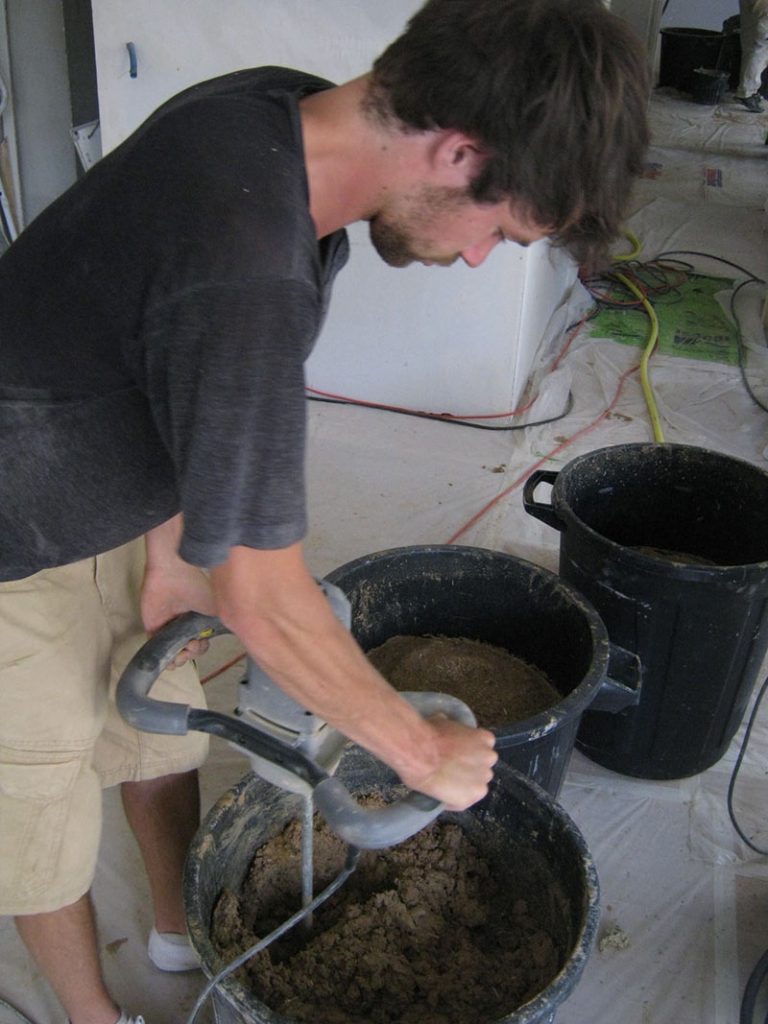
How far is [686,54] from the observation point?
662cm

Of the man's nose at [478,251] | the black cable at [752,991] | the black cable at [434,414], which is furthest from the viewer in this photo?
the black cable at [434,414]

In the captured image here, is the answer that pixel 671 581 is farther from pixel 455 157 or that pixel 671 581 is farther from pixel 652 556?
pixel 455 157

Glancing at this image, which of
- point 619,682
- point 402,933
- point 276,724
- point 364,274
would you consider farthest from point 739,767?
point 364,274

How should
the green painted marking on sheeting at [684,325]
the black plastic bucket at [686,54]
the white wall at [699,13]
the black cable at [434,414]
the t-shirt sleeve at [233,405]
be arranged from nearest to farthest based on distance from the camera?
1. the t-shirt sleeve at [233,405]
2. the black cable at [434,414]
3. the green painted marking on sheeting at [684,325]
4. the black plastic bucket at [686,54]
5. the white wall at [699,13]

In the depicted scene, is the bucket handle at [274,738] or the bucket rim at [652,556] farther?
the bucket rim at [652,556]

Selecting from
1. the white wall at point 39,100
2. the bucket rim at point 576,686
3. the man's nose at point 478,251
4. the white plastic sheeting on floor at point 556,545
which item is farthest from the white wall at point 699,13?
the man's nose at point 478,251

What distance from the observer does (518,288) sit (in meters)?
2.77

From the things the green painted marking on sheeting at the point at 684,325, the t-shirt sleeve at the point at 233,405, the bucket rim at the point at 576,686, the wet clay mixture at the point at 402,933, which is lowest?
the green painted marking on sheeting at the point at 684,325

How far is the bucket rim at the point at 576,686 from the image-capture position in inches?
50.2

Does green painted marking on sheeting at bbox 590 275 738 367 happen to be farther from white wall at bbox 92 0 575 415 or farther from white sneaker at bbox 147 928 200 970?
white sneaker at bbox 147 928 200 970

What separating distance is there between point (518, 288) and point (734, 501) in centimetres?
120

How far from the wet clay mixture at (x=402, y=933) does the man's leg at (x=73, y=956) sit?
0.22 m

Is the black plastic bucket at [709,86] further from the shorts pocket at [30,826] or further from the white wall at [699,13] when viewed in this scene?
the shorts pocket at [30,826]

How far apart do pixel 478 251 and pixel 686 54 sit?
670 cm
